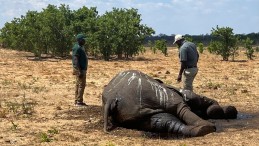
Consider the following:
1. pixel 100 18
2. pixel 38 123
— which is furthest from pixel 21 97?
pixel 100 18

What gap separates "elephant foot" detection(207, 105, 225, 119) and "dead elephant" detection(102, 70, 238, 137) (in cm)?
54

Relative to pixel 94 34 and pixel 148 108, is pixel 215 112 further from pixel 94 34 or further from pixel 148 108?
pixel 94 34

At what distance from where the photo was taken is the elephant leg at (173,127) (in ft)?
23.5

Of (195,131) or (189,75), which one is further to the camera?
(189,75)

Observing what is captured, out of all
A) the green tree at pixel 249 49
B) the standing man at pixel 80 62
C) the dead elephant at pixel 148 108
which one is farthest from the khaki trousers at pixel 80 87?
the green tree at pixel 249 49

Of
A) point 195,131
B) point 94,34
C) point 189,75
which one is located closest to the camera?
point 195,131

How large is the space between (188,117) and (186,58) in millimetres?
1895

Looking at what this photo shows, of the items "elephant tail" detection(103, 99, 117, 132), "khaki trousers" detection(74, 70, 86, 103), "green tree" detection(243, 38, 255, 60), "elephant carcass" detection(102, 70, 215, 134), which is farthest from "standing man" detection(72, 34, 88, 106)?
"green tree" detection(243, 38, 255, 60)

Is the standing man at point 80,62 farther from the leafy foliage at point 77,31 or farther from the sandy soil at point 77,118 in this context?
the leafy foliage at point 77,31

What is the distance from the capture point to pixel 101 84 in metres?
15.8

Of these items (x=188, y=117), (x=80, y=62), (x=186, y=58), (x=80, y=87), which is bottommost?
(x=188, y=117)

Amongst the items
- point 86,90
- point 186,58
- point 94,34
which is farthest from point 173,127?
point 94,34

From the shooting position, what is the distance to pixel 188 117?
7582 mm

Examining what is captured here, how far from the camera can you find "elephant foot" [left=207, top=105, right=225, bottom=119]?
8.45 m
